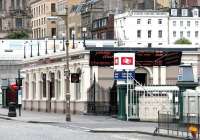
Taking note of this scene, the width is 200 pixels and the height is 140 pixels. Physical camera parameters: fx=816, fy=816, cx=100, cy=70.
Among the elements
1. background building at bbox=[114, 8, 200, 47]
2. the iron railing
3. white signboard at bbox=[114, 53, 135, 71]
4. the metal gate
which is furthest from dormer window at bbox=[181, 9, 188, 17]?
the iron railing

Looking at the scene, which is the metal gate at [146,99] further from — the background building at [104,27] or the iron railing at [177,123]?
the background building at [104,27]

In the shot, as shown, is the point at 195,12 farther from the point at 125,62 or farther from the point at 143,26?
the point at 125,62

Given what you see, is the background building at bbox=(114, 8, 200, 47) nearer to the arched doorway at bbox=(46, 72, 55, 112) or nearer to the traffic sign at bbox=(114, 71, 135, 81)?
the arched doorway at bbox=(46, 72, 55, 112)

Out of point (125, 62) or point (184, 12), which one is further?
point (184, 12)

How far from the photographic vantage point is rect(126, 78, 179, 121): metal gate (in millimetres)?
55969

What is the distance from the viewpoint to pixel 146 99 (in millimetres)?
56875

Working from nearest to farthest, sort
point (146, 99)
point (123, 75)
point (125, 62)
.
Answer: point (146, 99) → point (123, 75) → point (125, 62)

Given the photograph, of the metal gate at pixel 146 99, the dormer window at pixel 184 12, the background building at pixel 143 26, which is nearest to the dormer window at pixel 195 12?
the dormer window at pixel 184 12

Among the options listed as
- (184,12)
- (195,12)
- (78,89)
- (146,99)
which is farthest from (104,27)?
A: (146,99)

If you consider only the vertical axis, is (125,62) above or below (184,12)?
below

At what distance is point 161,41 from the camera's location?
188 metres

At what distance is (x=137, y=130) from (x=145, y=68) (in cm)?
2479

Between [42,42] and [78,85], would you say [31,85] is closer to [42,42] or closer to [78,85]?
[78,85]

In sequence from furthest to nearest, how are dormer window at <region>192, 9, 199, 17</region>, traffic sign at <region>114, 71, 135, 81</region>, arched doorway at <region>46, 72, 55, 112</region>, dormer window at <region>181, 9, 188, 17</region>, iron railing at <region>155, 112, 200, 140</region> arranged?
dormer window at <region>181, 9, 188, 17</region> < dormer window at <region>192, 9, 199, 17</region> < arched doorway at <region>46, 72, 55, 112</region> < traffic sign at <region>114, 71, 135, 81</region> < iron railing at <region>155, 112, 200, 140</region>
